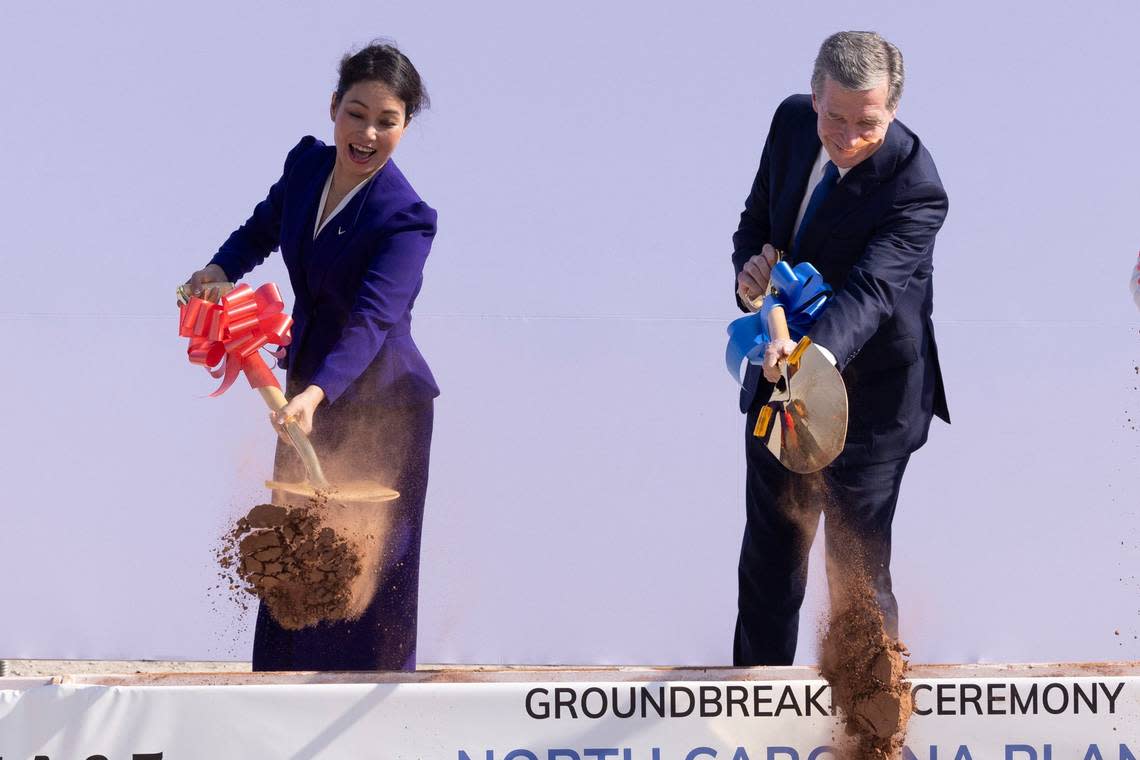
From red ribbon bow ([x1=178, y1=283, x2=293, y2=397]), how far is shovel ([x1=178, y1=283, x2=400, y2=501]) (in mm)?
20

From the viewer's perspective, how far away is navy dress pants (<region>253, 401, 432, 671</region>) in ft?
10.3

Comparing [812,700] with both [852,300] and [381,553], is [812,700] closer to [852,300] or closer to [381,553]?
[852,300]

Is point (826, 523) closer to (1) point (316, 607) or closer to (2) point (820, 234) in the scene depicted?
(2) point (820, 234)

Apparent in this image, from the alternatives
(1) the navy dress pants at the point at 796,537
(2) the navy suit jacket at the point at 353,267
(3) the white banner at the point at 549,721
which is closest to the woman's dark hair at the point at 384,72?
(2) the navy suit jacket at the point at 353,267

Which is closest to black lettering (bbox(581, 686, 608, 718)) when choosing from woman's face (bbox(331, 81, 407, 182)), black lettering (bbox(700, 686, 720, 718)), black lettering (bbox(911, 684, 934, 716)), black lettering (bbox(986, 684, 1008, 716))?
black lettering (bbox(700, 686, 720, 718))

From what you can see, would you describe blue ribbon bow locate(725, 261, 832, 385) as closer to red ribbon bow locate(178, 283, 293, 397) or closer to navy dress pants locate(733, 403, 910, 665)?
navy dress pants locate(733, 403, 910, 665)

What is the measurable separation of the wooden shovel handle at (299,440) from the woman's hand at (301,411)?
0.01 m

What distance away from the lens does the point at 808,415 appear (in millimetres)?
2645

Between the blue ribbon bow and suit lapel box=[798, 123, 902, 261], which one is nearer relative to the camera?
the blue ribbon bow

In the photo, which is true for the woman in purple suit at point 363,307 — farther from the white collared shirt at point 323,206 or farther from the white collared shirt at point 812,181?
the white collared shirt at point 812,181

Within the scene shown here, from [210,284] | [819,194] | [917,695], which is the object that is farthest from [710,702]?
[210,284]

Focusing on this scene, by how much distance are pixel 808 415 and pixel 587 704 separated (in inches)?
24.0

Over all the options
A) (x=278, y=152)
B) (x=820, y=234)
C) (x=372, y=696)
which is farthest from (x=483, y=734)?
(x=278, y=152)

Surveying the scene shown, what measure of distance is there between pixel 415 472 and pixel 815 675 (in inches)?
39.1
